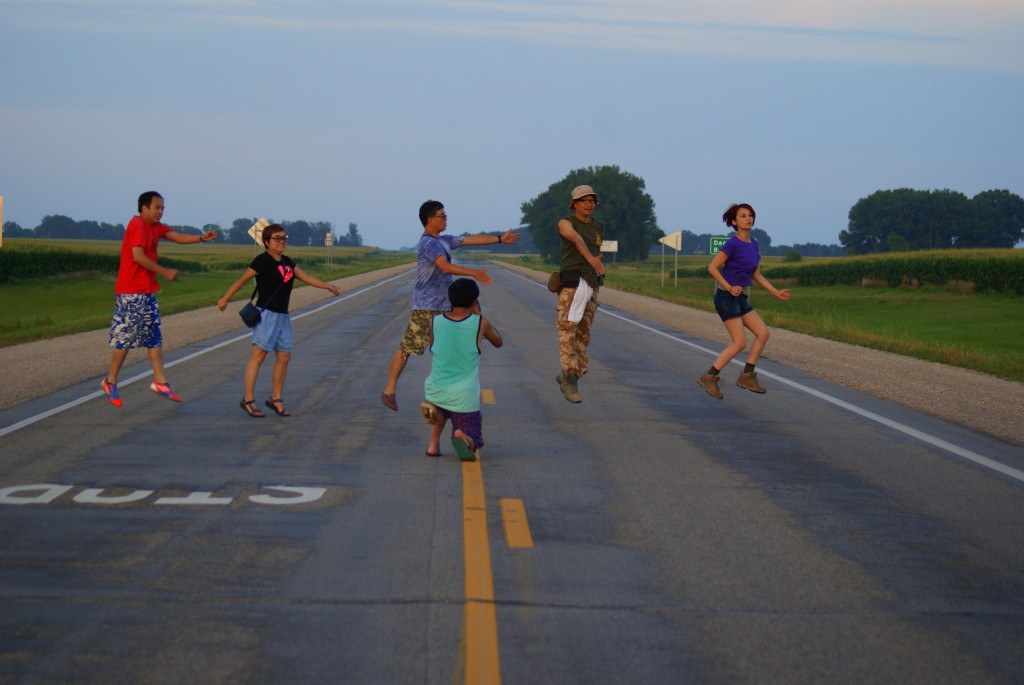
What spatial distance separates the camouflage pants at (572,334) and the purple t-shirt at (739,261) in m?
1.41

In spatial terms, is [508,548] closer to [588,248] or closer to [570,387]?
[588,248]

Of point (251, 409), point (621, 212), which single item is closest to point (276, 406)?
point (251, 409)

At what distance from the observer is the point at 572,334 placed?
11695 millimetres

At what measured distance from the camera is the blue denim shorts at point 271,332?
1049 cm

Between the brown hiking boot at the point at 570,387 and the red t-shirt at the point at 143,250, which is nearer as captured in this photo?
the red t-shirt at the point at 143,250

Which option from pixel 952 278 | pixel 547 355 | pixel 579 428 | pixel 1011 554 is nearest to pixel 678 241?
pixel 952 278

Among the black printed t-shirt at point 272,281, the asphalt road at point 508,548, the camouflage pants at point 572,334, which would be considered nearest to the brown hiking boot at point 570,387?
the camouflage pants at point 572,334

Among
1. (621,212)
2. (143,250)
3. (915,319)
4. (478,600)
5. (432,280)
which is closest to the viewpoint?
(478,600)

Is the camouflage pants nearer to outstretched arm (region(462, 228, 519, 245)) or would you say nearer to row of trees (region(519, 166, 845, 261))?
outstretched arm (region(462, 228, 519, 245))

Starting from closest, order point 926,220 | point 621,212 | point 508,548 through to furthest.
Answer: point 508,548
point 621,212
point 926,220

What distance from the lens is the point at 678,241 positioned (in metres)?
48.8

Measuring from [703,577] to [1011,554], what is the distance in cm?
185

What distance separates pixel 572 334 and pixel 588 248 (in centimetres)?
104

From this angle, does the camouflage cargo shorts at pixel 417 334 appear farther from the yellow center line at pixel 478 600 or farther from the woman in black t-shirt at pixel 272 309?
the yellow center line at pixel 478 600
